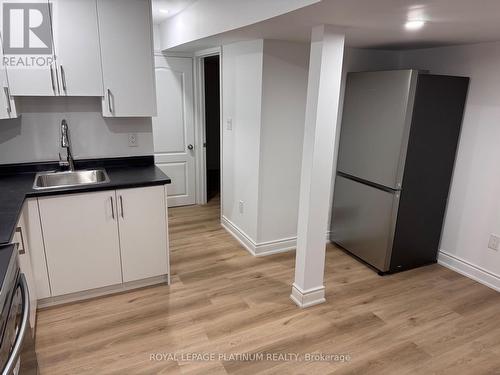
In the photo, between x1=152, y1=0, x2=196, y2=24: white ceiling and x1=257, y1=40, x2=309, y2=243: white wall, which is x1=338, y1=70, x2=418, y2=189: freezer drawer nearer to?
x1=257, y1=40, x2=309, y2=243: white wall

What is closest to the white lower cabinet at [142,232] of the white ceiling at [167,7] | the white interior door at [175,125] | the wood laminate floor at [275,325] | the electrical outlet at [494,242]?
the wood laminate floor at [275,325]

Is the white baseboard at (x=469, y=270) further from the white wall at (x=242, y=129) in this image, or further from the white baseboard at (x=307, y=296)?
the white wall at (x=242, y=129)

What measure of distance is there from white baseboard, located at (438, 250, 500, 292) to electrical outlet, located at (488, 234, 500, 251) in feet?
0.74

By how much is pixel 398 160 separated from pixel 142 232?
2.10 meters

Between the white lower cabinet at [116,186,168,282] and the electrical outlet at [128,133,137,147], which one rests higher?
the electrical outlet at [128,133,137,147]

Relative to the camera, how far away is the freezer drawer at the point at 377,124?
106 inches

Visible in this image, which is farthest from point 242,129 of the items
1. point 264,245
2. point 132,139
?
point 264,245

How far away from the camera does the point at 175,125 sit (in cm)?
439

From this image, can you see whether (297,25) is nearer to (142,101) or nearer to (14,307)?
(142,101)

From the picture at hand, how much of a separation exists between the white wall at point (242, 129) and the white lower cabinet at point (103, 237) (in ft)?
3.20

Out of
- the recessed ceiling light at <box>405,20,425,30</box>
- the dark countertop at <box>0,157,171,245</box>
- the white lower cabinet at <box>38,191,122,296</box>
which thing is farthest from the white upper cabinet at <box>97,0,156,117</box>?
the recessed ceiling light at <box>405,20,425,30</box>

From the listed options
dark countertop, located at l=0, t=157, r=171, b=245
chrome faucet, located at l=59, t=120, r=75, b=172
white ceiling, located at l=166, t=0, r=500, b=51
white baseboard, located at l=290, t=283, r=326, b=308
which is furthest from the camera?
chrome faucet, located at l=59, t=120, r=75, b=172

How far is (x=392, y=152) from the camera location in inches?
111

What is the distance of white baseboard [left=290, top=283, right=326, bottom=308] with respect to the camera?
8.47 ft
